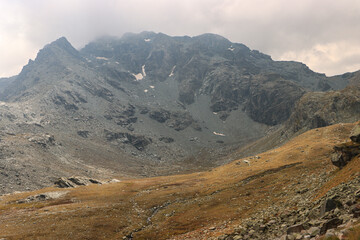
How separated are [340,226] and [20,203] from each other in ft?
317

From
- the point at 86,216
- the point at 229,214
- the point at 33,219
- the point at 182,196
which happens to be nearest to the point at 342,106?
the point at 182,196

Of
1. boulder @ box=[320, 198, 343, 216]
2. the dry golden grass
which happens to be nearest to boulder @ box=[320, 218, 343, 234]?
boulder @ box=[320, 198, 343, 216]

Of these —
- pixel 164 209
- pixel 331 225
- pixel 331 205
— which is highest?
pixel 331 225

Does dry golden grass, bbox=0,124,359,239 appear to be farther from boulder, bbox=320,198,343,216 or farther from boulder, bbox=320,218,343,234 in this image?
boulder, bbox=320,218,343,234

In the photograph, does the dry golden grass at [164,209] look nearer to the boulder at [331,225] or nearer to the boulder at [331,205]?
the boulder at [331,205]

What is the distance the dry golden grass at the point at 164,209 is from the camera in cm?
4569

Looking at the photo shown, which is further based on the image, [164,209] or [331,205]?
[164,209]

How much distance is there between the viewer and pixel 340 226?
1579 centimetres

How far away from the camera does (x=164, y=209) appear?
65500mm

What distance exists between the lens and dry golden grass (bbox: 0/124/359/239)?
45688 millimetres

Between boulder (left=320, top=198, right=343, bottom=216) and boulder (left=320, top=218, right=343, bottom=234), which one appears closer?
boulder (left=320, top=218, right=343, bottom=234)

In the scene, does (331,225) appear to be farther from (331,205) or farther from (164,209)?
(164,209)

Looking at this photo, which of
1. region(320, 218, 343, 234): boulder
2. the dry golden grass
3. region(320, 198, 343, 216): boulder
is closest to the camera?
region(320, 218, 343, 234): boulder

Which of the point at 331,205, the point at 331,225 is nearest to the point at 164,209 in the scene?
the point at 331,205
